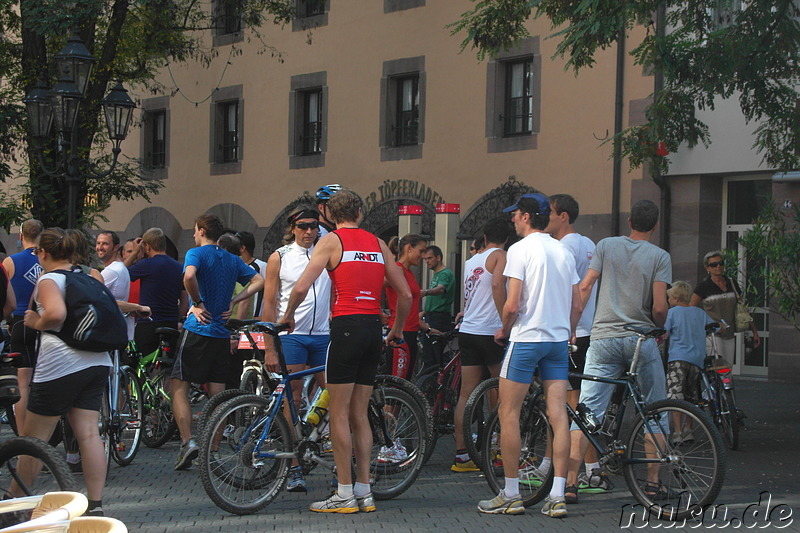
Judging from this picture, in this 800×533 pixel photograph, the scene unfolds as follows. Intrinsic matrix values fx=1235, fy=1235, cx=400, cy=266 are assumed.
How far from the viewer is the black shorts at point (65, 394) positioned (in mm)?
6547

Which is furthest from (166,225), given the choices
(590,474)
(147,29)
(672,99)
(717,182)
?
(590,474)

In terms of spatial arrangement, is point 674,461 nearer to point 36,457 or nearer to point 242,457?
point 242,457

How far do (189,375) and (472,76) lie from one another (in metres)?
14.4

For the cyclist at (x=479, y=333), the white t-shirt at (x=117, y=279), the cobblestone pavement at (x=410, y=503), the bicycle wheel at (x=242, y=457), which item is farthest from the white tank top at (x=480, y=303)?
the white t-shirt at (x=117, y=279)

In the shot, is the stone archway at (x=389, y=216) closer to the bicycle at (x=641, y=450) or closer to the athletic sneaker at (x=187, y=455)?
the athletic sneaker at (x=187, y=455)

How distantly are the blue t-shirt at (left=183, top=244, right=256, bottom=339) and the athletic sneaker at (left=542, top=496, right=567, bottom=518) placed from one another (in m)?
3.00

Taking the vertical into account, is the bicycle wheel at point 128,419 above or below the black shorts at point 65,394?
below

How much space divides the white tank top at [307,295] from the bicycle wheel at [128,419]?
1542mm

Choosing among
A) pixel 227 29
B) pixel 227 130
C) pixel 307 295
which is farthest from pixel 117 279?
pixel 227 29

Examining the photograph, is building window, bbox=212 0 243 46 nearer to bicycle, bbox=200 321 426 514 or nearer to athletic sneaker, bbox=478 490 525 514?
bicycle, bbox=200 321 426 514

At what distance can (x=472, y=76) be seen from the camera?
73.6 ft

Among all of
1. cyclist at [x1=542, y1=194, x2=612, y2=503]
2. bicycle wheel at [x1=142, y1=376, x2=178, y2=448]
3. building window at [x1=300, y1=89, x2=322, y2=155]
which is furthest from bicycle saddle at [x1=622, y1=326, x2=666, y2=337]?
building window at [x1=300, y1=89, x2=322, y2=155]

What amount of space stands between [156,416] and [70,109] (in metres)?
5.57

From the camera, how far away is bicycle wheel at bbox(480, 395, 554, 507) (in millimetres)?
7473
